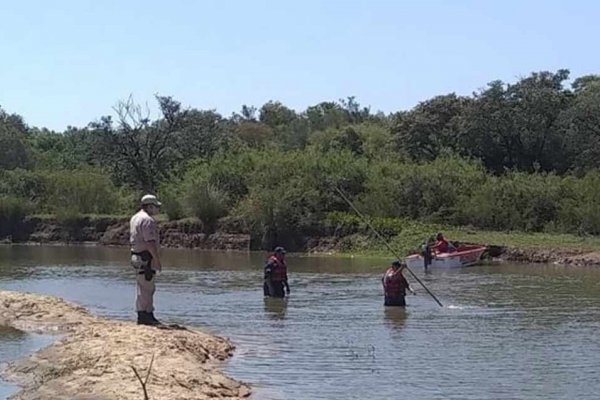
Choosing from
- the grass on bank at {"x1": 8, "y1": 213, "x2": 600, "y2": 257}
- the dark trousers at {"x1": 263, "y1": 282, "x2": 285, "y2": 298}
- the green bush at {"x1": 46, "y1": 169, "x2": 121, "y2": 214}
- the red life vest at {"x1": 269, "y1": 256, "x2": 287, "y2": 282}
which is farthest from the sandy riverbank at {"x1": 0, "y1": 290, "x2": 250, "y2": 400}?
the green bush at {"x1": 46, "y1": 169, "x2": 121, "y2": 214}

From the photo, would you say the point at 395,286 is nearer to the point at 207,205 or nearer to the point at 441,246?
the point at 441,246

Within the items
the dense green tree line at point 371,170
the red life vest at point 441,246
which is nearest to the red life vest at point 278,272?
the red life vest at point 441,246

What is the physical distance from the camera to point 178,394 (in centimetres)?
1262

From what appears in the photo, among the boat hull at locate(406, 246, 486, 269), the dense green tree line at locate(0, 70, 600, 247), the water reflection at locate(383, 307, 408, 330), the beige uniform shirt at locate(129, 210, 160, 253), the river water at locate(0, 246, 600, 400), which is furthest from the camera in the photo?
the dense green tree line at locate(0, 70, 600, 247)

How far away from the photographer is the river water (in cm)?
1514

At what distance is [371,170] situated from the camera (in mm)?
57750

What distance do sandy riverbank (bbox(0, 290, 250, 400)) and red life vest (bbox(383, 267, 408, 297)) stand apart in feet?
23.6

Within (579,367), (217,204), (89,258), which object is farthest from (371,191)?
(579,367)

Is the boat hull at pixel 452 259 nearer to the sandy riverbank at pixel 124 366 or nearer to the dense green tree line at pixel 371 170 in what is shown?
the dense green tree line at pixel 371 170

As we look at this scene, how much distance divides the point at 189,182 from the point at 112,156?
2239 cm

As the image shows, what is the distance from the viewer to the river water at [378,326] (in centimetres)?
1514

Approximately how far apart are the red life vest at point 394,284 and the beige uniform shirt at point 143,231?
29.6 feet

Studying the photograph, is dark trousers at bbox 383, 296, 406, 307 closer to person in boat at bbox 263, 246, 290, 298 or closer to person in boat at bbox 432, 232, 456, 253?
person in boat at bbox 263, 246, 290, 298

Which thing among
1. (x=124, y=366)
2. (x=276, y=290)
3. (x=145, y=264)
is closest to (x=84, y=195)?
(x=276, y=290)
